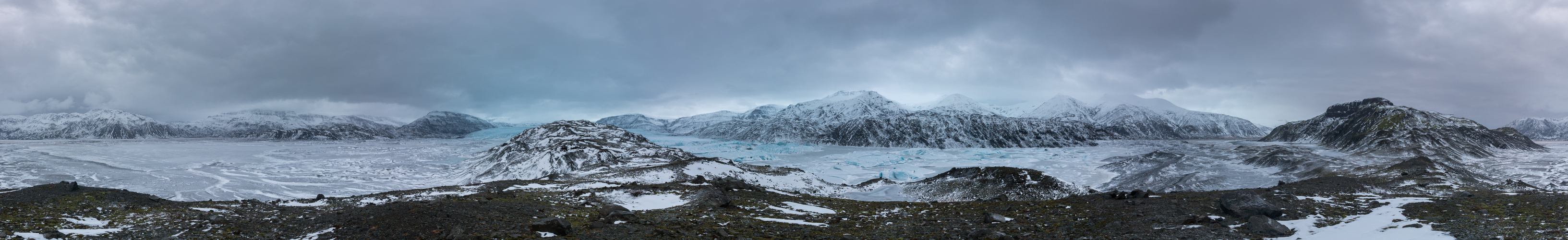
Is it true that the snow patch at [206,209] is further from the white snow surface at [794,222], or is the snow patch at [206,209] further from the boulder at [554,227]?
the white snow surface at [794,222]

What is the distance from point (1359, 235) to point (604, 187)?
3415cm

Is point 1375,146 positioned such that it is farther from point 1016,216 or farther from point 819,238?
point 819,238

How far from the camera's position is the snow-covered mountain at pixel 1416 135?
390 ft

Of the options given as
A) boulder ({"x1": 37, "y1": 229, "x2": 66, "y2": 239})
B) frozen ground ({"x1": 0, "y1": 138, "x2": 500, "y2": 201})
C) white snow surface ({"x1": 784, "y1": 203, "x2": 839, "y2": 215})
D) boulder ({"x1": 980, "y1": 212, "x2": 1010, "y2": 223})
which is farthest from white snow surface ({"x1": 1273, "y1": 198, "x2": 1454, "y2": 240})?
frozen ground ({"x1": 0, "y1": 138, "x2": 500, "y2": 201})

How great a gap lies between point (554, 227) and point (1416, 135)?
7012 inches

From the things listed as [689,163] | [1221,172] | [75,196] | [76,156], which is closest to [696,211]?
[75,196]

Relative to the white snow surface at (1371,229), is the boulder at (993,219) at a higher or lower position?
lower

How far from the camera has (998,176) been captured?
67.3 metres

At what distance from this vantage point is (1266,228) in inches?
650

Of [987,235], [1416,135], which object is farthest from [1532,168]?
[987,235]

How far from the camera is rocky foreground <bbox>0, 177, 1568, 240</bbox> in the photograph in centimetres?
1645

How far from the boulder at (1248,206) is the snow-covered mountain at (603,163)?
41.4 m

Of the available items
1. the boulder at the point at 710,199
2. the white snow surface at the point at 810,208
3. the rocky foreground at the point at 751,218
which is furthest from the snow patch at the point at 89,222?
the white snow surface at the point at 810,208

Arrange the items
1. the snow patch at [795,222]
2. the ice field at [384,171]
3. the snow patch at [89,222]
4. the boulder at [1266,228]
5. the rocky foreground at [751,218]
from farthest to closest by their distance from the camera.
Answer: the ice field at [384,171]
the snow patch at [795,222]
the snow patch at [89,222]
the rocky foreground at [751,218]
the boulder at [1266,228]
